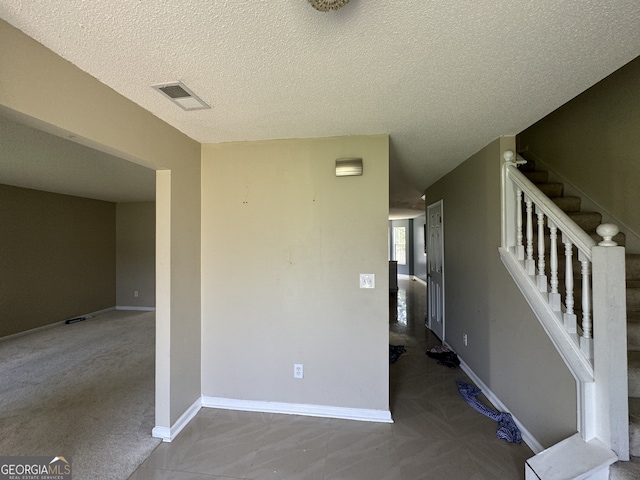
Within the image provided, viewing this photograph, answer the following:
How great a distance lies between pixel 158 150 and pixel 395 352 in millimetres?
3356

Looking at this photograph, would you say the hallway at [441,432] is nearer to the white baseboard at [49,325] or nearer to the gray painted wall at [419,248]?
the white baseboard at [49,325]

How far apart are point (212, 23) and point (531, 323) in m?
2.60

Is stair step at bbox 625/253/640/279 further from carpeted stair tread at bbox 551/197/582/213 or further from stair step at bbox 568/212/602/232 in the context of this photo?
carpeted stair tread at bbox 551/197/582/213

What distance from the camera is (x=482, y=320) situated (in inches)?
103

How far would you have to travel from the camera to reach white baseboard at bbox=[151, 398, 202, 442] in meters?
1.97

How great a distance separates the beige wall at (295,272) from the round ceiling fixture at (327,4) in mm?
1319

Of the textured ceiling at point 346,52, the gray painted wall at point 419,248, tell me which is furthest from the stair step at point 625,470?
the gray painted wall at point 419,248

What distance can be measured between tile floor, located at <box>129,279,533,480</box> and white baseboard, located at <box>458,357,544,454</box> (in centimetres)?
6

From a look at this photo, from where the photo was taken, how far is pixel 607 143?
2.29 m

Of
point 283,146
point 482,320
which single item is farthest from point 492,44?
point 482,320

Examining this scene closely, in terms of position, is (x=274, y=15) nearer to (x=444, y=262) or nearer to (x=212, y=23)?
(x=212, y=23)

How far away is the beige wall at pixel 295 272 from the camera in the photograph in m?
2.20

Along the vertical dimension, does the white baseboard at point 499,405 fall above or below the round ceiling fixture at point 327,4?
below

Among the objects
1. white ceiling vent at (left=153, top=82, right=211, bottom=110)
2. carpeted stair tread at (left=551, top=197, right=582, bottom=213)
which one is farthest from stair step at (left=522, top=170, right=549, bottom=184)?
white ceiling vent at (left=153, top=82, right=211, bottom=110)
